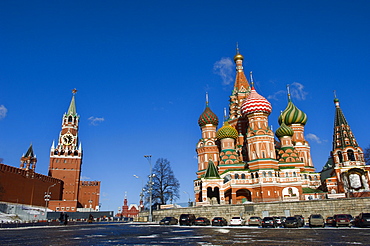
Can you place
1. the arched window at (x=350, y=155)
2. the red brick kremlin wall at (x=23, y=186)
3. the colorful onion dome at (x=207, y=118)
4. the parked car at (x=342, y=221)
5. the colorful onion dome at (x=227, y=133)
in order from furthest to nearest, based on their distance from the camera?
the red brick kremlin wall at (x=23, y=186) < the colorful onion dome at (x=207, y=118) < the colorful onion dome at (x=227, y=133) < the arched window at (x=350, y=155) < the parked car at (x=342, y=221)

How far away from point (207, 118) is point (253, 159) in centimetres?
1272

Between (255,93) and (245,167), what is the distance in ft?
41.7

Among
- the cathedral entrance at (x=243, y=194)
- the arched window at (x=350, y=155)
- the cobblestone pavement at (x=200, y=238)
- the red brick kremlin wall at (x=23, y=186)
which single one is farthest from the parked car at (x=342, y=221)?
the red brick kremlin wall at (x=23, y=186)

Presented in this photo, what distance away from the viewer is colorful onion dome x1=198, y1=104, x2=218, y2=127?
57.4 meters

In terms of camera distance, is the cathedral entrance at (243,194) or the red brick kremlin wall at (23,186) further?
the red brick kremlin wall at (23,186)

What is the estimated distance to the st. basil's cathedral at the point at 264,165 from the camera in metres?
46.6

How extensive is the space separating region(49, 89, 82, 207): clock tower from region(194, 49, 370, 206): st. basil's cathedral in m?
44.8

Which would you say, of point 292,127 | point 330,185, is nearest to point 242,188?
point 330,185

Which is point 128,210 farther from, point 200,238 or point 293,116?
point 200,238

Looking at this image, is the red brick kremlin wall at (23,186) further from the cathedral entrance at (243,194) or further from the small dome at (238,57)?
the small dome at (238,57)

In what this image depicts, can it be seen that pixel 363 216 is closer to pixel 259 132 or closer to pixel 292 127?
pixel 259 132

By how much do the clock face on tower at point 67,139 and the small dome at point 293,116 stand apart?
61.0 m

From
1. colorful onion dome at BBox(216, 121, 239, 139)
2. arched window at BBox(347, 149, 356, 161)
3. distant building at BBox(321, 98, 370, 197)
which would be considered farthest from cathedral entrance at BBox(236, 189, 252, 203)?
arched window at BBox(347, 149, 356, 161)

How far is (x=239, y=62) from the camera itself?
67.3m
